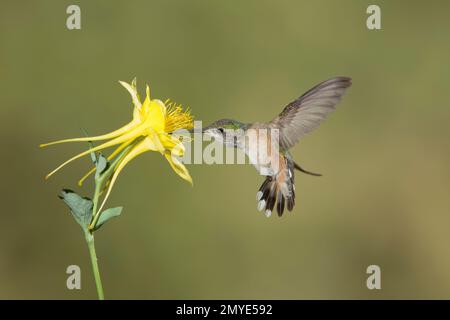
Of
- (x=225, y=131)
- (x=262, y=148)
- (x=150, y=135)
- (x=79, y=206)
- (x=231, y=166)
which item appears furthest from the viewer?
(x=231, y=166)

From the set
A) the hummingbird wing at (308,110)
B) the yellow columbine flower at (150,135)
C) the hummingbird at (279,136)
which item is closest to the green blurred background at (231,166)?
the hummingbird at (279,136)

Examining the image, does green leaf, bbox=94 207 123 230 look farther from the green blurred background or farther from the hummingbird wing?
the green blurred background

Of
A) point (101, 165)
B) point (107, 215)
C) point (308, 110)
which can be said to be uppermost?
point (308, 110)

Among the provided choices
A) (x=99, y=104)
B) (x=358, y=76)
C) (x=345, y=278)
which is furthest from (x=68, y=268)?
(x=358, y=76)

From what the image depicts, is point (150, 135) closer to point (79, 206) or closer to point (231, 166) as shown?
point (79, 206)

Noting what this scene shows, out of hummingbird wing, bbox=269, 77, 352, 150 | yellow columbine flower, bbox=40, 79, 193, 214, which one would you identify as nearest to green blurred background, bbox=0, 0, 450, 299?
hummingbird wing, bbox=269, 77, 352, 150

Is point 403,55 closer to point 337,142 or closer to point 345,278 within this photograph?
point 337,142

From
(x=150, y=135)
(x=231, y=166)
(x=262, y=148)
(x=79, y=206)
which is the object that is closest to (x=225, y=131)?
(x=262, y=148)
